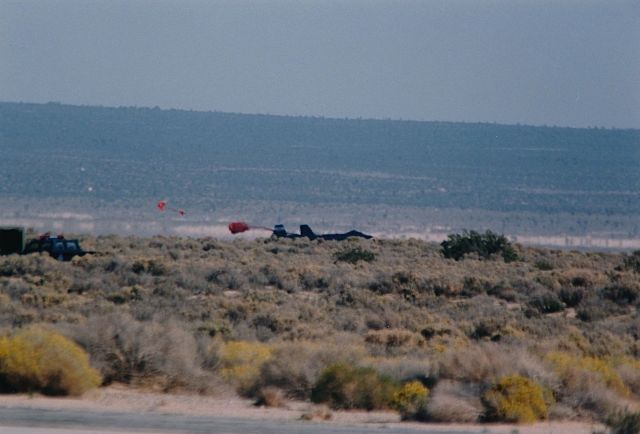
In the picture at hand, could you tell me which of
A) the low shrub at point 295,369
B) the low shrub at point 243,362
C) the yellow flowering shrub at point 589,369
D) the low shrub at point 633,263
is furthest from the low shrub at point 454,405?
the low shrub at point 633,263

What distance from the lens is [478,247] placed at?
50.0m

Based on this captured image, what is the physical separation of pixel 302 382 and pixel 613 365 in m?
5.48

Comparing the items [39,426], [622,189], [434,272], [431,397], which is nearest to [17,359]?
[39,426]

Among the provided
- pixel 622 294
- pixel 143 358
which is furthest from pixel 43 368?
pixel 622 294

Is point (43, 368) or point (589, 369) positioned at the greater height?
point (589, 369)

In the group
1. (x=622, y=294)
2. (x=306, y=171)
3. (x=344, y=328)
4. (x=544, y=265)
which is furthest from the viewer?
(x=306, y=171)

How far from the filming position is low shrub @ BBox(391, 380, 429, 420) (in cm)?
1610

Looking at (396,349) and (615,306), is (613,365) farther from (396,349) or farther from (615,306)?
(615,306)

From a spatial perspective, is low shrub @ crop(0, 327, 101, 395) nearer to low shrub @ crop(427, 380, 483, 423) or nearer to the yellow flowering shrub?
low shrub @ crop(427, 380, 483, 423)

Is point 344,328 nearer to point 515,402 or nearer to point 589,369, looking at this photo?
point 589,369

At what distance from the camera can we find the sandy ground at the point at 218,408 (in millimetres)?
15586

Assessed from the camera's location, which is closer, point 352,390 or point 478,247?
point 352,390

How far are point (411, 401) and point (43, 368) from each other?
16.9 feet

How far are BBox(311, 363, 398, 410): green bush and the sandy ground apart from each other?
0.15m
